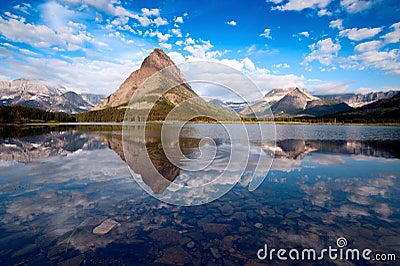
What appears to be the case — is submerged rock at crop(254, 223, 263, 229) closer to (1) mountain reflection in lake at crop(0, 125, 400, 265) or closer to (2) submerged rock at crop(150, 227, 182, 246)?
(1) mountain reflection in lake at crop(0, 125, 400, 265)

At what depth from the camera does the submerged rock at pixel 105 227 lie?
29.9ft

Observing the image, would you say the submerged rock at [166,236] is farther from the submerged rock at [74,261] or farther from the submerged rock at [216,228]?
the submerged rock at [74,261]

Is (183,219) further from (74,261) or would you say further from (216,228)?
(74,261)

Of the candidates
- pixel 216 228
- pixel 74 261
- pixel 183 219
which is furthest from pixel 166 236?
pixel 74 261

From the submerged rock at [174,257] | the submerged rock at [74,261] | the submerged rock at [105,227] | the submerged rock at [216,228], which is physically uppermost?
the submerged rock at [105,227]

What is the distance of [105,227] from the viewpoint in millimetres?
9500

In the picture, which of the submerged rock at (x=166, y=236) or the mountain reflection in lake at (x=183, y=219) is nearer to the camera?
the mountain reflection in lake at (x=183, y=219)

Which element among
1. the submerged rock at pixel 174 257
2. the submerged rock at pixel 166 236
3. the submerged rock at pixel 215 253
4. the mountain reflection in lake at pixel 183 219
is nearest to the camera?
the submerged rock at pixel 174 257

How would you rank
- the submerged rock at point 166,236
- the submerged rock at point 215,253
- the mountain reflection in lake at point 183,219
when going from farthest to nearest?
the submerged rock at point 166,236, the mountain reflection in lake at point 183,219, the submerged rock at point 215,253

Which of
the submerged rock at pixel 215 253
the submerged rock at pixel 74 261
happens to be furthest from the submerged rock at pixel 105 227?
the submerged rock at pixel 215 253

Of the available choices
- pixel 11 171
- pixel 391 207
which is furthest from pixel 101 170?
pixel 391 207

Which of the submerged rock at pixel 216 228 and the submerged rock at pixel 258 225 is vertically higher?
the submerged rock at pixel 216 228

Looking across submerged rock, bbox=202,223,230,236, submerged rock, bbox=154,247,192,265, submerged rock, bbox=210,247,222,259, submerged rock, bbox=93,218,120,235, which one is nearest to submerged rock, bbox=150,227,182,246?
submerged rock, bbox=154,247,192,265

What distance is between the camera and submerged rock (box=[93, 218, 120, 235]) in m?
9.11
